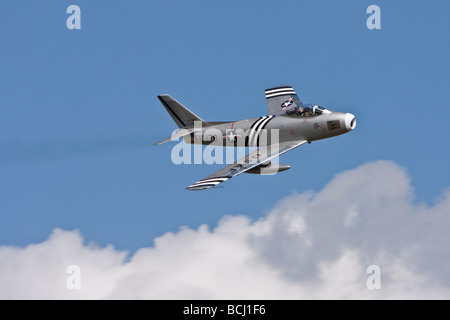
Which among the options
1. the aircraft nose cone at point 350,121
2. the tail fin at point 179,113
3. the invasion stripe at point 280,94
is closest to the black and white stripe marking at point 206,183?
the aircraft nose cone at point 350,121

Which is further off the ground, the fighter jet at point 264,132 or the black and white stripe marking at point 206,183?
the fighter jet at point 264,132

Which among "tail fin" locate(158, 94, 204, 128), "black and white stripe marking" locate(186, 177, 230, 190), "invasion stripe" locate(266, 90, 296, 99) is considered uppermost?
"invasion stripe" locate(266, 90, 296, 99)

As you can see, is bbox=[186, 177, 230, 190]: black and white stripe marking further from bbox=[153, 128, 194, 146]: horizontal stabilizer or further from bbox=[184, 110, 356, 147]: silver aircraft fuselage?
bbox=[153, 128, 194, 146]: horizontal stabilizer

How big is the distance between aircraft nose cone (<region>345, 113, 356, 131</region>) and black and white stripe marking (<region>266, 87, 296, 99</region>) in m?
8.09

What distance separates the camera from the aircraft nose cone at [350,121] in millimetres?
53812

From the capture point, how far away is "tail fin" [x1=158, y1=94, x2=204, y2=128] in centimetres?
5962

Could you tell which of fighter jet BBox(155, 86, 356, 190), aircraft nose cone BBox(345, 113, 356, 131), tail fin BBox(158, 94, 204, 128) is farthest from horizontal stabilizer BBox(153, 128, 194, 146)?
aircraft nose cone BBox(345, 113, 356, 131)

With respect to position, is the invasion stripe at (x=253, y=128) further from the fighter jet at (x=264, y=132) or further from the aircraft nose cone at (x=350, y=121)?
the aircraft nose cone at (x=350, y=121)

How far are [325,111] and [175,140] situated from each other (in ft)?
36.2

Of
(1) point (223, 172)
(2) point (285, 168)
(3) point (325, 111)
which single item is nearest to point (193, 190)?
(1) point (223, 172)

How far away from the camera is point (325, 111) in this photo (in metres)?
54.6

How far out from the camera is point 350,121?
177 ft

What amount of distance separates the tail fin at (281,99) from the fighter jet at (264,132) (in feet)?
0.37

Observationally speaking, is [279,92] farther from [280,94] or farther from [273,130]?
[273,130]
